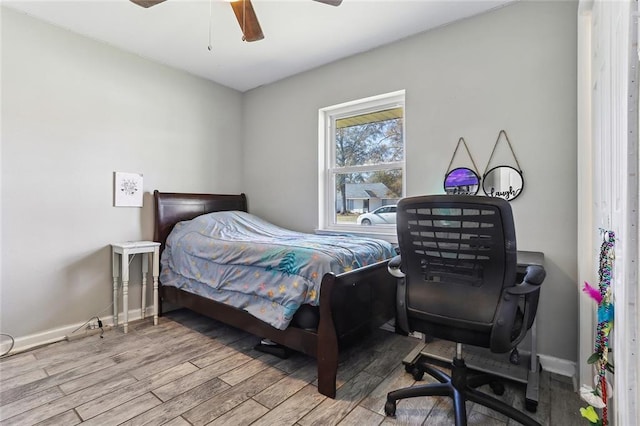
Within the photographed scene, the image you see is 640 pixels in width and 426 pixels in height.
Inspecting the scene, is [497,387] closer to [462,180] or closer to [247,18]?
[462,180]

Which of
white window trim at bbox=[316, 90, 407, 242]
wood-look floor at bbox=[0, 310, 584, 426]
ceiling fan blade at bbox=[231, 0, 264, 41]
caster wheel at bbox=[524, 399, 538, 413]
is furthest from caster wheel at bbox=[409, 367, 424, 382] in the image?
ceiling fan blade at bbox=[231, 0, 264, 41]

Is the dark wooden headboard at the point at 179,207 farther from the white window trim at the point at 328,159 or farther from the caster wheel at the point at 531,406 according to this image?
the caster wheel at the point at 531,406

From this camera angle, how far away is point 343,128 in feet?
11.1

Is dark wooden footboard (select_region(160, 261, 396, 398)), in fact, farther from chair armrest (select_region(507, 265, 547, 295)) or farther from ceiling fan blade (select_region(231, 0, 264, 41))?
ceiling fan blade (select_region(231, 0, 264, 41))

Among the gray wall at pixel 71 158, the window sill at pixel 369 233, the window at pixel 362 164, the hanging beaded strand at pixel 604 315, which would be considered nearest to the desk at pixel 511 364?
the hanging beaded strand at pixel 604 315

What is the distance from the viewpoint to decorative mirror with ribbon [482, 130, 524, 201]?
2.23 meters

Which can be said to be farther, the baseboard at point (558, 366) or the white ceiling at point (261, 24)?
the white ceiling at point (261, 24)

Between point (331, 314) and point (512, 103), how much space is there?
1.96 metres

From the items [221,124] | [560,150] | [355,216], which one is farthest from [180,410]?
[221,124]

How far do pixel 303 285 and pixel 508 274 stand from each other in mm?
1058

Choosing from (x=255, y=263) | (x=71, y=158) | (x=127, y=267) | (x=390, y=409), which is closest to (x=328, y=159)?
(x=255, y=263)

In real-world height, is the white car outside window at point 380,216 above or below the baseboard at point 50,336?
above

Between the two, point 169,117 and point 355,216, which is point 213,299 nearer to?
point 355,216

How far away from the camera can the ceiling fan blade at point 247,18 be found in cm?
188
